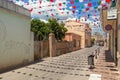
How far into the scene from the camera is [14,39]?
14.4 metres

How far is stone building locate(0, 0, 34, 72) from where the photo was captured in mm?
12820

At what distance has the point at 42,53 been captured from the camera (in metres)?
22.6

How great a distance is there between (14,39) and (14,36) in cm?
22

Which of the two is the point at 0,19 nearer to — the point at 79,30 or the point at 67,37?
the point at 67,37

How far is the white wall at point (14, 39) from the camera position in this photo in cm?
1284

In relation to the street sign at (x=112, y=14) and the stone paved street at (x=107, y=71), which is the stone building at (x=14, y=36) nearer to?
the stone paved street at (x=107, y=71)

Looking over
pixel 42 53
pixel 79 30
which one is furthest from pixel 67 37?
pixel 42 53

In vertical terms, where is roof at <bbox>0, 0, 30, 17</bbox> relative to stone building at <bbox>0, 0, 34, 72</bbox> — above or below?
above

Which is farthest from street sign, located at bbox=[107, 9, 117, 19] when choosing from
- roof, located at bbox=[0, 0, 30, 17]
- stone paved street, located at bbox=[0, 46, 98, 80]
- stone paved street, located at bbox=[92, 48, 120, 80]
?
roof, located at bbox=[0, 0, 30, 17]

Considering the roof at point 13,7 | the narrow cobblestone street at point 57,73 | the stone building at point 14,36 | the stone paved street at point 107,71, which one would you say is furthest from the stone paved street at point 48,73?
the roof at point 13,7

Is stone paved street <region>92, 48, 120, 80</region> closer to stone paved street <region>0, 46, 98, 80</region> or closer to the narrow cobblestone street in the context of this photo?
the narrow cobblestone street

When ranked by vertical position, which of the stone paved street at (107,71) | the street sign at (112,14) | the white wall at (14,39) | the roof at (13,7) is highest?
the roof at (13,7)

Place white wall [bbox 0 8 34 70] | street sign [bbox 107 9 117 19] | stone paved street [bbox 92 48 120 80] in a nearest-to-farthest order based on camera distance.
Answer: stone paved street [bbox 92 48 120 80] → white wall [bbox 0 8 34 70] → street sign [bbox 107 9 117 19]

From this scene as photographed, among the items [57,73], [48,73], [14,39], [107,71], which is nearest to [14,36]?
[14,39]
